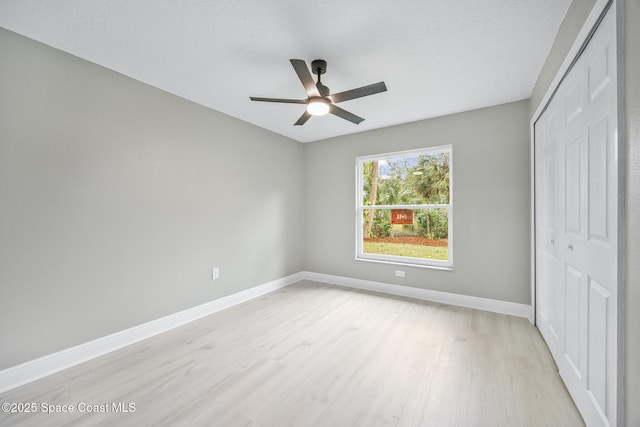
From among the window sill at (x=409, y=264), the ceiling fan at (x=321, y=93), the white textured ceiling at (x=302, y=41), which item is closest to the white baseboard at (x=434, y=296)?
the window sill at (x=409, y=264)

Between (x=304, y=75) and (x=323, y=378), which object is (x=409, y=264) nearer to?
(x=323, y=378)

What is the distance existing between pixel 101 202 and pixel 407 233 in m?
3.67

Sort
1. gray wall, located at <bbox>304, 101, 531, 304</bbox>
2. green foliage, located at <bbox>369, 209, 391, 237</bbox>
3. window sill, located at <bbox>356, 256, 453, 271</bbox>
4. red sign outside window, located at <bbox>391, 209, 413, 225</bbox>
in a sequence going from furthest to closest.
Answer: green foliage, located at <bbox>369, 209, 391, 237</bbox> → red sign outside window, located at <bbox>391, 209, 413, 225</bbox> → window sill, located at <bbox>356, 256, 453, 271</bbox> → gray wall, located at <bbox>304, 101, 531, 304</bbox>

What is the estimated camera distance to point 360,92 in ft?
7.10

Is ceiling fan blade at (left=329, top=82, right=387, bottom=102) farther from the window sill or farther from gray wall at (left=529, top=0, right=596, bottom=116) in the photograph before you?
the window sill

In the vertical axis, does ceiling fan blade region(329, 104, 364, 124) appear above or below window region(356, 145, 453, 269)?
above

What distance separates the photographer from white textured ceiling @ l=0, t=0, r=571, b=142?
1.69 metres

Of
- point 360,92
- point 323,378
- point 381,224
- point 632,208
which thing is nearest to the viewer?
point 632,208

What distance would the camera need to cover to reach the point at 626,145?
3.39ft

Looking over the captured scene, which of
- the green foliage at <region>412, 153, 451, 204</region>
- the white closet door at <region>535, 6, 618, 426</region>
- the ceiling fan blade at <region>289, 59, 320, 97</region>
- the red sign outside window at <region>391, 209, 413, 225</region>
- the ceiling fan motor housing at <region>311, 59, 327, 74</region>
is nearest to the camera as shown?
the white closet door at <region>535, 6, 618, 426</region>

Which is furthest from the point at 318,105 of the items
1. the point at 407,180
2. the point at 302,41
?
the point at 407,180

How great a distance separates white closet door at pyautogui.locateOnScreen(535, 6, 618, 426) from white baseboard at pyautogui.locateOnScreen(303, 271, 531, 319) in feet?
3.20

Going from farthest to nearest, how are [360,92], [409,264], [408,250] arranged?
[408,250]
[409,264]
[360,92]

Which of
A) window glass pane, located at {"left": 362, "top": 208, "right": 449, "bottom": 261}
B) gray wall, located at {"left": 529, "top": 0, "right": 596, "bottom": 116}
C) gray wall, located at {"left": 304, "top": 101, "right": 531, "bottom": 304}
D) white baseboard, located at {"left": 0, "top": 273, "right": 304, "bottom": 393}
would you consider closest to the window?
window glass pane, located at {"left": 362, "top": 208, "right": 449, "bottom": 261}
